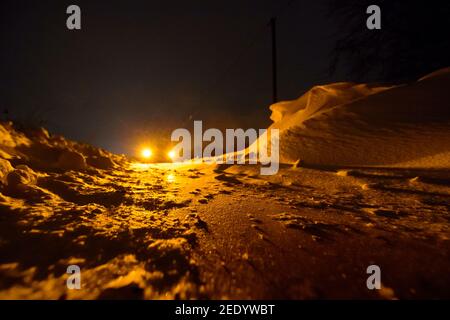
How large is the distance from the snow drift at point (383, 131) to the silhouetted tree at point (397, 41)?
528 centimetres

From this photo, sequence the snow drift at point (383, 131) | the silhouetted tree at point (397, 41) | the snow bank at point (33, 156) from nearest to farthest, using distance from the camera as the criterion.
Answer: the snow bank at point (33, 156)
the snow drift at point (383, 131)
the silhouetted tree at point (397, 41)

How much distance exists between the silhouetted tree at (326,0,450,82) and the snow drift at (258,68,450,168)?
5281 mm

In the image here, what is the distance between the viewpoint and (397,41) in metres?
8.67

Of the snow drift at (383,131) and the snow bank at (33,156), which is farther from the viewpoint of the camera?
the snow drift at (383,131)

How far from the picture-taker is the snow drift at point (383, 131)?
2.92 m

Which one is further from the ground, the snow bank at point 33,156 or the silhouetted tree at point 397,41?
the silhouetted tree at point 397,41

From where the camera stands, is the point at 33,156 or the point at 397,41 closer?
the point at 33,156

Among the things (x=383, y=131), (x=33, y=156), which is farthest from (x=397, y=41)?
(x=33, y=156)

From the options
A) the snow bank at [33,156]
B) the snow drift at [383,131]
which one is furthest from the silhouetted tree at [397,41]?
the snow bank at [33,156]

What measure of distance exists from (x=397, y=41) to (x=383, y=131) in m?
8.01

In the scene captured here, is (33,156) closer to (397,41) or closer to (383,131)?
(383,131)

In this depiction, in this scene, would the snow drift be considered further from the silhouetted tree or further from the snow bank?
the silhouetted tree

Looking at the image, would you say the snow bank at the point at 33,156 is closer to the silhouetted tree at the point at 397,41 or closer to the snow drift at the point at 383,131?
the snow drift at the point at 383,131

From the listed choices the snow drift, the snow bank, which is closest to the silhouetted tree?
the snow drift
